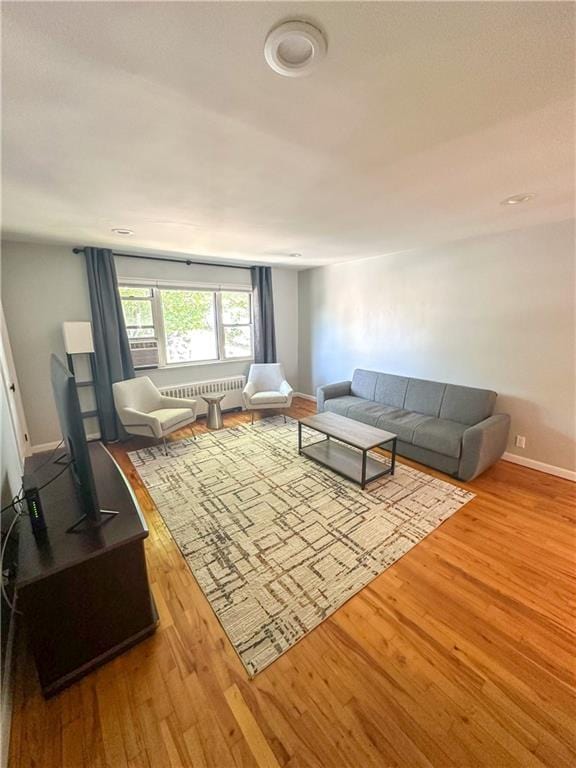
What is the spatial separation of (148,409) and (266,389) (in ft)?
5.70

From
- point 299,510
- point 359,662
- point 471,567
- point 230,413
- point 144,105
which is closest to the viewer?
point 144,105

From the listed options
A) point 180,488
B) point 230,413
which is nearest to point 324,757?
point 180,488

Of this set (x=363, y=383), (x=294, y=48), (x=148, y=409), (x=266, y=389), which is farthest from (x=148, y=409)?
(x=294, y=48)

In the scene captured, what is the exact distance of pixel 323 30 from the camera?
814 mm

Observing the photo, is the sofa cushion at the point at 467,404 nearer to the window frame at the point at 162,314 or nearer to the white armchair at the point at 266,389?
the white armchair at the point at 266,389

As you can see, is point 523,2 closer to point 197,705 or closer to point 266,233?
point 266,233

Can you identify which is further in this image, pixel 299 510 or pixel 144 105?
pixel 299 510

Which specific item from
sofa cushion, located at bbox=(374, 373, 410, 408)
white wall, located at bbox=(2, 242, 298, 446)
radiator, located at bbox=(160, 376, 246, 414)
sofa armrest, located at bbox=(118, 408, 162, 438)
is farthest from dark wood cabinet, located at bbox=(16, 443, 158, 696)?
sofa cushion, located at bbox=(374, 373, 410, 408)

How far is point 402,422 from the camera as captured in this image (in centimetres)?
324

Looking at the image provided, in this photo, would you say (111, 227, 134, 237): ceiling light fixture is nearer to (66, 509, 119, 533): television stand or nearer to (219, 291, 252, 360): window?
(219, 291, 252, 360): window

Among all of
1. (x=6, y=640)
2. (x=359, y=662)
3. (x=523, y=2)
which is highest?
(x=523, y=2)

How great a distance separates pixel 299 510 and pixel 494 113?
2529mm

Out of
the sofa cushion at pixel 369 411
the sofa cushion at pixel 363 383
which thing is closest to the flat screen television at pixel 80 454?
the sofa cushion at pixel 369 411

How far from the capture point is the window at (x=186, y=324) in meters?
4.01
